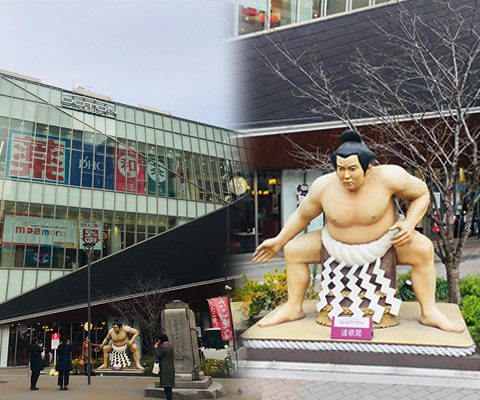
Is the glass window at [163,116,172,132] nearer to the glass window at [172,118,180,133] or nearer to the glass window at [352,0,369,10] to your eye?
the glass window at [172,118,180,133]

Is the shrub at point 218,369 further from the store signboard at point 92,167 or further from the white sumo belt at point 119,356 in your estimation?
the store signboard at point 92,167

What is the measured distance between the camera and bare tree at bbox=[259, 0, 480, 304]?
313 inches

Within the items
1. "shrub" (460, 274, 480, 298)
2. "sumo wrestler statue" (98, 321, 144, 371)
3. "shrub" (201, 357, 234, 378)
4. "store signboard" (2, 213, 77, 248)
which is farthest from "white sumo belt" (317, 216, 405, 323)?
"store signboard" (2, 213, 77, 248)

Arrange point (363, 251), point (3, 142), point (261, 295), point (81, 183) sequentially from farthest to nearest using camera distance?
1. point (81, 183)
2. point (3, 142)
3. point (261, 295)
4. point (363, 251)

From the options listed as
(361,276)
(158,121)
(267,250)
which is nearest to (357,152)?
(361,276)

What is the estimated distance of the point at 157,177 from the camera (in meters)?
22.4

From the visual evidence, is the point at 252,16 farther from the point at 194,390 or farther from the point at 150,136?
the point at 150,136

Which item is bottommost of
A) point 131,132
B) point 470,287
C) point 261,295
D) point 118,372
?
point 118,372

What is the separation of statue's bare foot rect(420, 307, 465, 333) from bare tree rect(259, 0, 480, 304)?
2.31m

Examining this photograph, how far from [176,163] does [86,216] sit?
14.9 ft

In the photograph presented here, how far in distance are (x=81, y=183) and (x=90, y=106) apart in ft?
11.3

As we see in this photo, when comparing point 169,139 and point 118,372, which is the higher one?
point 169,139

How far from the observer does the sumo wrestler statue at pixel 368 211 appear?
207 inches

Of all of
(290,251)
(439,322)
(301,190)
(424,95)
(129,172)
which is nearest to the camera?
(439,322)
